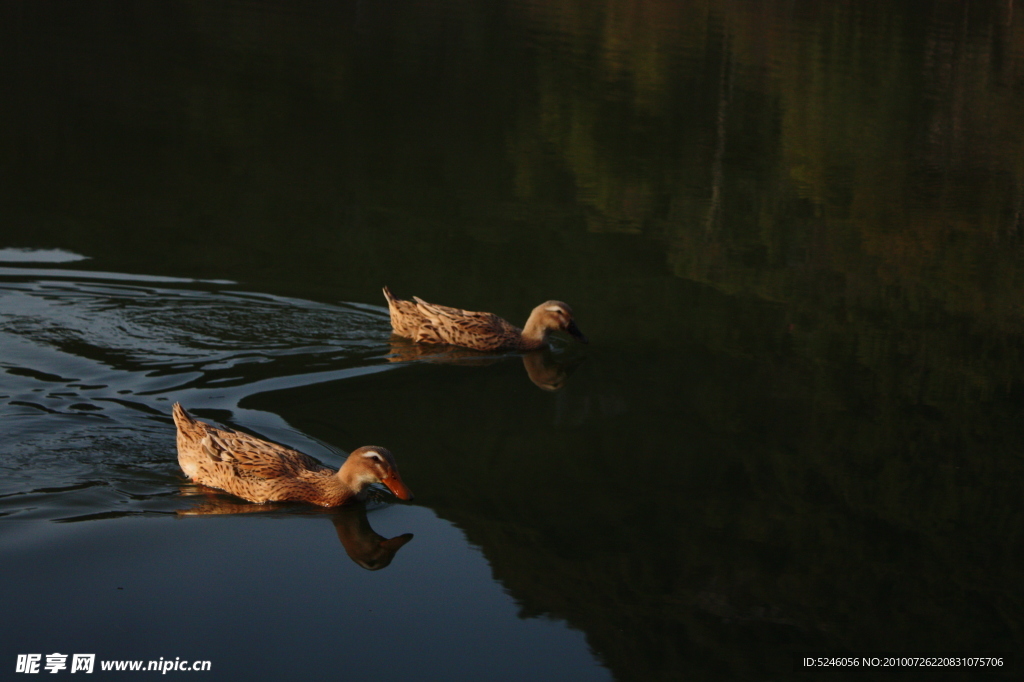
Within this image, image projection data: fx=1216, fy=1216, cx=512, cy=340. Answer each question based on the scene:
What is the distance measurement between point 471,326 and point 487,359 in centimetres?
42

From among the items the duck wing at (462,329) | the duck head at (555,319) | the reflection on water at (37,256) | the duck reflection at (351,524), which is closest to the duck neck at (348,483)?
the duck reflection at (351,524)

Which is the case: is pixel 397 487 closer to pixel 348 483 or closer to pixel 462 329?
pixel 348 483

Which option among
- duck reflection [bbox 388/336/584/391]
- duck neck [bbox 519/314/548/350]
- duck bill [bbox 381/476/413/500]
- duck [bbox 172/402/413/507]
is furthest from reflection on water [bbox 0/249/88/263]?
duck bill [bbox 381/476/413/500]

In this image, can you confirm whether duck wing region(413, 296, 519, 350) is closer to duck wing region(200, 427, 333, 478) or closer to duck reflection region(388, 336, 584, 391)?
duck reflection region(388, 336, 584, 391)

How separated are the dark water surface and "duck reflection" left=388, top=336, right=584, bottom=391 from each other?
62 millimetres

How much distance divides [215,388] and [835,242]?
12825mm

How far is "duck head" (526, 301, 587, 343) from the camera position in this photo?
550 inches

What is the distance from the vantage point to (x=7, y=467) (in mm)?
9617

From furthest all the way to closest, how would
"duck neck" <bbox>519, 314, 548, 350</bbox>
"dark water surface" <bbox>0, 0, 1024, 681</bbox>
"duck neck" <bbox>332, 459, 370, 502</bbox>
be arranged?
"duck neck" <bbox>519, 314, 548, 350</bbox>
"duck neck" <bbox>332, 459, 370, 502</bbox>
"dark water surface" <bbox>0, 0, 1024, 681</bbox>

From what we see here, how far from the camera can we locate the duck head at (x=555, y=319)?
13961 millimetres

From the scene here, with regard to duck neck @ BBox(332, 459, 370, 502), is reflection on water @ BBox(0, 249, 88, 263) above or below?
above

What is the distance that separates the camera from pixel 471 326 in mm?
13766

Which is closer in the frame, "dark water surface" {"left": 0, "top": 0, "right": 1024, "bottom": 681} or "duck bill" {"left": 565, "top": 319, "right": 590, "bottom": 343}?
"dark water surface" {"left": 0, "top": 0, "right": 1024, "bottom": 681}

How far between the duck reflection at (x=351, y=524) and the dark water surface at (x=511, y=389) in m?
0.04
